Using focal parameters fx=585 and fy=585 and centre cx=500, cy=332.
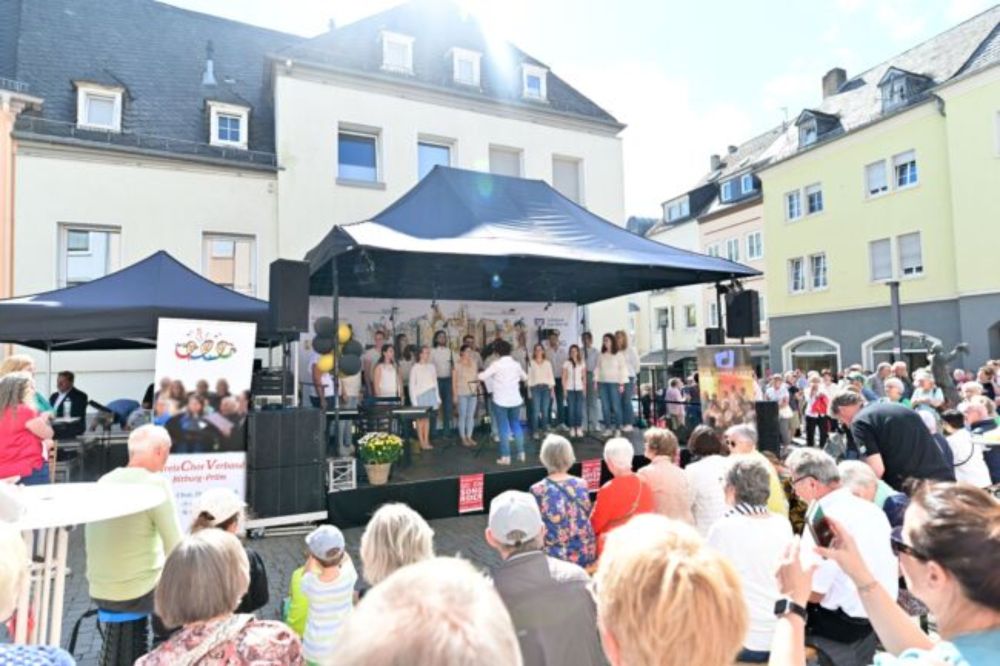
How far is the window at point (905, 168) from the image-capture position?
64.7 feet

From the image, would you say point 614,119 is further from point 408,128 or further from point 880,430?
point 880,430

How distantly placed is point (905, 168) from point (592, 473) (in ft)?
63.4

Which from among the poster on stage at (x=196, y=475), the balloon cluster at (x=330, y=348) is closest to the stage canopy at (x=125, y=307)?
the balloon cluster at (x=330, y=348)

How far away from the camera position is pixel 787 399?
43.0ft

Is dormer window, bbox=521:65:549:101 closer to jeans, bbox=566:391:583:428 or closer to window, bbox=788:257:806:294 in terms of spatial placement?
jeans, bbox=566:391:583:428

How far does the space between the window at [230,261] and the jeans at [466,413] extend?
633 centimetres

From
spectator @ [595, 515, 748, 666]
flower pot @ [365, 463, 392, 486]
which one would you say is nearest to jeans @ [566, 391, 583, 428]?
flower pot @ [365, 463, 392, 486]

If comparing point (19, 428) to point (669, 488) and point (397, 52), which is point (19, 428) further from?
point (397, 52)

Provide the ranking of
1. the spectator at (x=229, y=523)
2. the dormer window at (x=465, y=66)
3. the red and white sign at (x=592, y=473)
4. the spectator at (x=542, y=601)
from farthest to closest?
the dormer window at (x=465, y=66), the red and white sign at (x=592, y=473), the spectator at (x=229, y=523), the spectator at (x=542, y=601)

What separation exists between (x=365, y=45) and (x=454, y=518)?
12.2 meters

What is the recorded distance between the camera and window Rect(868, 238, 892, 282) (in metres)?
20.7

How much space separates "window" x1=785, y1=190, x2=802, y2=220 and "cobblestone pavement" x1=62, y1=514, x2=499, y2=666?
22.2 m

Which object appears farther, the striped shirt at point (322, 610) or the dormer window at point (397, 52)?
the dormer window at point (397, 52)

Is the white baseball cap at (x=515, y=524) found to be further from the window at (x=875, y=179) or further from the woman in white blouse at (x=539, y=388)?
the window at (x=875, y=179)
